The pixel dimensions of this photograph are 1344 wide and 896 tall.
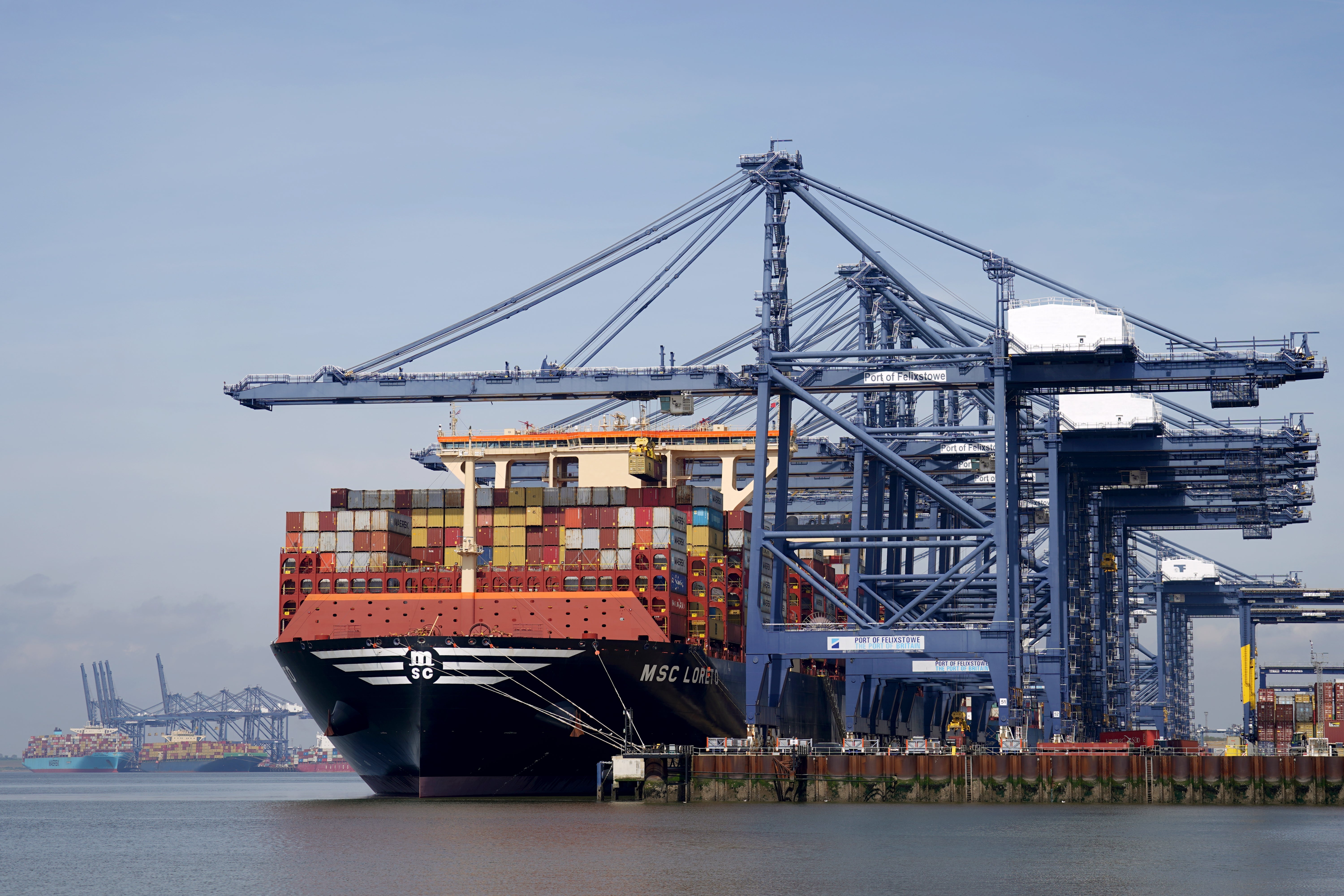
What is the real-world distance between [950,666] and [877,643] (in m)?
2.25

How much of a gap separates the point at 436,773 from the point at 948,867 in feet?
65.6

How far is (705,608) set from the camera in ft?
175

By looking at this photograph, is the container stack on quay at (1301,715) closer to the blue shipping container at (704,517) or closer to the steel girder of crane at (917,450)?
the steel girder of crane at (917,450)

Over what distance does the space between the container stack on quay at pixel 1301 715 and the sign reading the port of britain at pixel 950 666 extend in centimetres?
3582

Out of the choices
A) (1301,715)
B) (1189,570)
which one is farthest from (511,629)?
(1189,570)

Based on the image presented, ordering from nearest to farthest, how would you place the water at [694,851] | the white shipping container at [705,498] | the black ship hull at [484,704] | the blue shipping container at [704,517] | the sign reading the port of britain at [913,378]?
the water at [694,851], the black ship hull at [484,704], the sign reading the port of britain at [913,378], the blue shipping container at [704,517], the white shipping container at [705,498]

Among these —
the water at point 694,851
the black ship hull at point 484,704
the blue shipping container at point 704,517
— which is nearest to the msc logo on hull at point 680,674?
the black ship hull at point 484,704

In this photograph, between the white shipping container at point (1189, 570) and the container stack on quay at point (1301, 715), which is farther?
the white shipping container at point (1189, 570)

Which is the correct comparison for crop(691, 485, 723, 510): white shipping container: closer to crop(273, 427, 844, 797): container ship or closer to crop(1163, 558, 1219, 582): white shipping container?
A: crop(273, 427, 844, 797): container ship

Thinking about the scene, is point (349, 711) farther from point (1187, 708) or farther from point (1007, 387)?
point (1187, 708)

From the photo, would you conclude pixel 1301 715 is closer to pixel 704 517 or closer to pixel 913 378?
pixel 913 378

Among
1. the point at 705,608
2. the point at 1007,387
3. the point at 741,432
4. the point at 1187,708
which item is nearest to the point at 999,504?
the point at 1007,387

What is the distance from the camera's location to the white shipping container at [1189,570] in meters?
110

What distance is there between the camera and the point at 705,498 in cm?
5612
